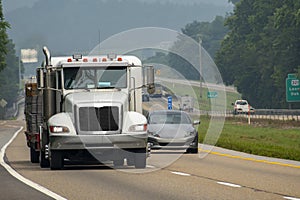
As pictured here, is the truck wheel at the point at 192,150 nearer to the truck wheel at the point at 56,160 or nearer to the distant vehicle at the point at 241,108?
the truck wheel at the point at 56,160

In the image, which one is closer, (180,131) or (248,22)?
(180,131)

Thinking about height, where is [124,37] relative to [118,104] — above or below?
Answer: above

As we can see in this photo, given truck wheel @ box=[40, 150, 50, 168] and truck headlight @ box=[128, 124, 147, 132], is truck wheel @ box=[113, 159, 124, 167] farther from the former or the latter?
truck headlight @ box=[128, 124, 147, 132]

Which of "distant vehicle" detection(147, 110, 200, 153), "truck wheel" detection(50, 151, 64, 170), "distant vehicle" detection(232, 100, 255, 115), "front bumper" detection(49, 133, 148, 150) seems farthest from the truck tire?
"distant vehicle" detection(232, 100, 255, 115)

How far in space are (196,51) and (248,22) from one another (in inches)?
2570

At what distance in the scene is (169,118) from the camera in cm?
3338

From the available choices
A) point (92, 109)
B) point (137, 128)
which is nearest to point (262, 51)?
point (137, 128)

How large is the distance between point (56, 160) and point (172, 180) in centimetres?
436

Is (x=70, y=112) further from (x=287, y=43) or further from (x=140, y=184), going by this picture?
(x=287, y=43)

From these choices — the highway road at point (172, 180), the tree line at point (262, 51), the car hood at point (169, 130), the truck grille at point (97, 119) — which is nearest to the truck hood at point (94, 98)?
the truck grille at point (97, 119)

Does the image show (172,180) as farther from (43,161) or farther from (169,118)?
(169,118)

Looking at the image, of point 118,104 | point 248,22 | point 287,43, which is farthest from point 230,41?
point 118,104

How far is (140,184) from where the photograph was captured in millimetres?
19750

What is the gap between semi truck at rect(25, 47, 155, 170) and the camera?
23359 millimetres
